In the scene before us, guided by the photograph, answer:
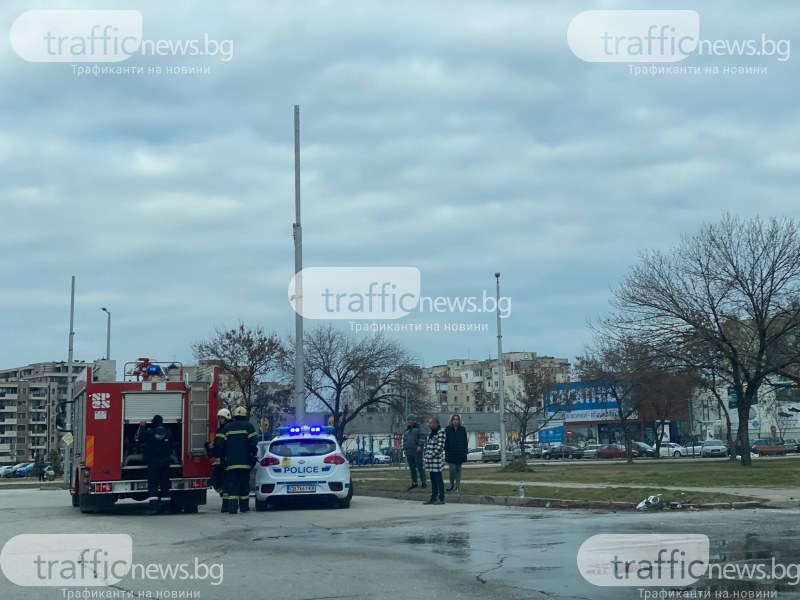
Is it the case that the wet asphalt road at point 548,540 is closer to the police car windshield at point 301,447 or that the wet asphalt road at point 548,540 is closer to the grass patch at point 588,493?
the grass patch at point 588,493

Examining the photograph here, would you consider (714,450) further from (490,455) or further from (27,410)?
(27,410)

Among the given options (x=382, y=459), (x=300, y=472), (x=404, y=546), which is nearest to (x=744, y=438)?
(x=300, y=472)

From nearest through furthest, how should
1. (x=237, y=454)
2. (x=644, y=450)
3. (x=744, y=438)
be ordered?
(x=237, y=454) → (x=744, y=438) → (x=644, y=450)

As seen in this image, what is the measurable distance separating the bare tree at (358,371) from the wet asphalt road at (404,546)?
1401 inches

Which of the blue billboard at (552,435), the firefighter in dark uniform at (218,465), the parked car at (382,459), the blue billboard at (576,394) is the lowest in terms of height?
the parked car at (382,459)

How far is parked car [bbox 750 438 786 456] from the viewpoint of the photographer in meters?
73.6

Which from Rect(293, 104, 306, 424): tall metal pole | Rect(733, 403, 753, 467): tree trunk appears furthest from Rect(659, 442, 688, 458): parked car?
Rect(293, 104, 306, 424): tall metal pole

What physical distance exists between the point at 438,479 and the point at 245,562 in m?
9.20

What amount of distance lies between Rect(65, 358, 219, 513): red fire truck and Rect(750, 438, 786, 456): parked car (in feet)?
211

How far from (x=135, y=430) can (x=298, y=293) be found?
8.50 m

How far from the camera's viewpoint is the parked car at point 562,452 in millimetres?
A: 77250

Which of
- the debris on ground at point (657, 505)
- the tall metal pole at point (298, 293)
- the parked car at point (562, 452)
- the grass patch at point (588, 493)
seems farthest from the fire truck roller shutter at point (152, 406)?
the parked car at point (562, 452)

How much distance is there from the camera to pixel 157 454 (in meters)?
17.1

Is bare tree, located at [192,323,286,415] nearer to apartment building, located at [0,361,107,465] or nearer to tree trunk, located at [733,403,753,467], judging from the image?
tree trunk, located at [733,403,753,467]
